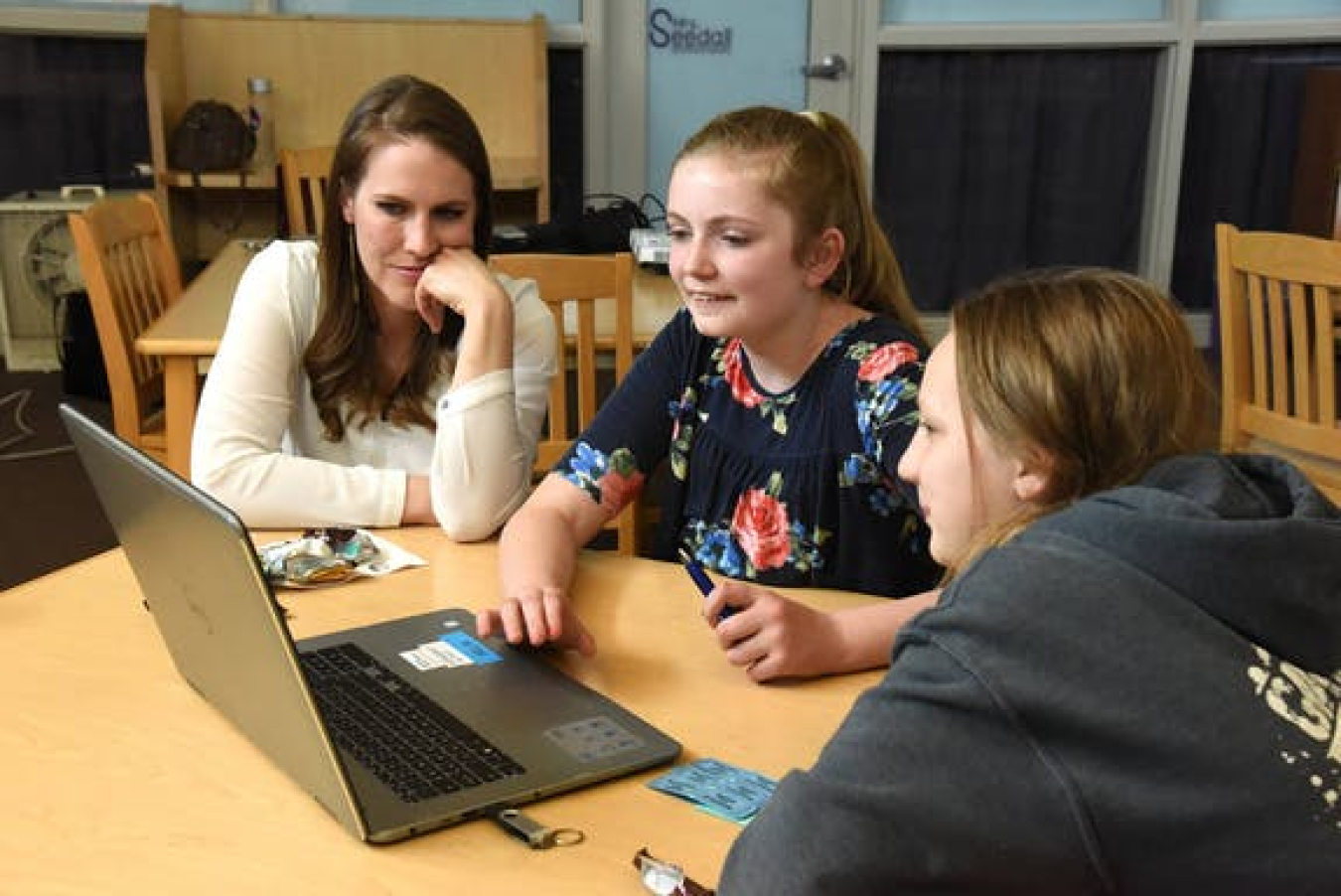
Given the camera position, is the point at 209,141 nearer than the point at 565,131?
Yes

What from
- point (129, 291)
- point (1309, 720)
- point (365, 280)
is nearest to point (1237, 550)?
point (1309, 720)

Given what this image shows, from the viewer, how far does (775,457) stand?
1.51 m

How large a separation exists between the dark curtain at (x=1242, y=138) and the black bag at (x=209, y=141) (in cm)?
310

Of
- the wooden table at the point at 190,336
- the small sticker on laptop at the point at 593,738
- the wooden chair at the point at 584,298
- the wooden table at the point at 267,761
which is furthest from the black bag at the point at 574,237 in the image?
the small sticker on laptop at the point at 593,738

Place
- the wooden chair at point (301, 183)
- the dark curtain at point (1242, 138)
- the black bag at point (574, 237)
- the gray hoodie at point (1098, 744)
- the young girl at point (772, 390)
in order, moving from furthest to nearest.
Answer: the dark curtain at point (1242, 138), the wooden chair at point (301, 183), the black bag at point (574, 237), the young girl at point (772, 390), the gray hoodie at point (1098, 744)

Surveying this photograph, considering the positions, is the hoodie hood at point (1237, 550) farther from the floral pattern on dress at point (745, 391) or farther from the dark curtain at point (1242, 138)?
the dark curtain at point (1242, 138)

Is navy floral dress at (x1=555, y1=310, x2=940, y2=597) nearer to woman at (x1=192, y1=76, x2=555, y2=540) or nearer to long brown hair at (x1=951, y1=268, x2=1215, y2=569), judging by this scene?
woman at (x1=192, y1=76, x2=555, y2=540)

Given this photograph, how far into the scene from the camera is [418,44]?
413 centimetres

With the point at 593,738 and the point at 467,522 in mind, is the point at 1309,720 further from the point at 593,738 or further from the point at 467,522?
the point at 467,522

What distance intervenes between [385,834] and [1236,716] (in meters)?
0.51

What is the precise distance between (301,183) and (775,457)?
2470mm

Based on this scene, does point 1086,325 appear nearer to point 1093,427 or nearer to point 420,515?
point 1093,427

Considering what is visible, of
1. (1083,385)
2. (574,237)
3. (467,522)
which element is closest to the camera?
(1083,385)

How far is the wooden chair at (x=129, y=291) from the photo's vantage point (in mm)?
2361
